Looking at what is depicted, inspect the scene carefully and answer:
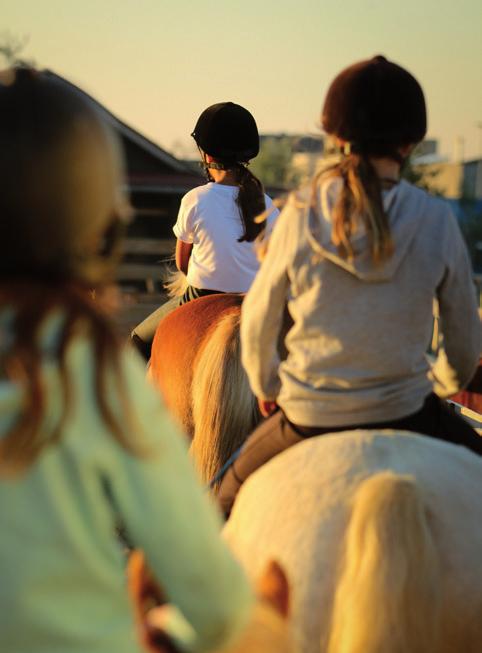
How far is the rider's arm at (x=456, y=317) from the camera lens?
9.51 ft

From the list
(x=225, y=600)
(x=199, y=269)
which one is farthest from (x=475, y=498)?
(x=199, y=269)

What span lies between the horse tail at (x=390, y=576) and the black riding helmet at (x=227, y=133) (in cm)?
361

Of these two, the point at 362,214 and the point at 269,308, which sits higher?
the point at 362,214

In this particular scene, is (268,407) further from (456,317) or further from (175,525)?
(175,525)

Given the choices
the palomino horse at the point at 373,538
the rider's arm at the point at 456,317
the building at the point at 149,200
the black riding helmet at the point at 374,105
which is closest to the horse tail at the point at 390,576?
the palomino horse at the point at 373,538

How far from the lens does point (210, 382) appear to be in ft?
15.1

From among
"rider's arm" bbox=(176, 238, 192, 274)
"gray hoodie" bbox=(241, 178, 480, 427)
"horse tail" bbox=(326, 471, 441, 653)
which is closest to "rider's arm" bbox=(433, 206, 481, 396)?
"gray hoodie" bbox=(241, 178, 480, 427)

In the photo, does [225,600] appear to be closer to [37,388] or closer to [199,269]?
[37,388]

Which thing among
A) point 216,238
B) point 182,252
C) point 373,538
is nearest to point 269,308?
point 373,538

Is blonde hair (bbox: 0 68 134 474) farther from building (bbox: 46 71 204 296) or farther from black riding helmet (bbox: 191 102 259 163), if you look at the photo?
building (bbox: 46 71 204 296)

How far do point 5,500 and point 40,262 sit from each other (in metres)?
0.31

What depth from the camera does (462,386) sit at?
10.7ft

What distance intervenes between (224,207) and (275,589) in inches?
167

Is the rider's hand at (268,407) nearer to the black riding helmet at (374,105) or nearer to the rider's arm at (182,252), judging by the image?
the black riding helmet at (374,105)
